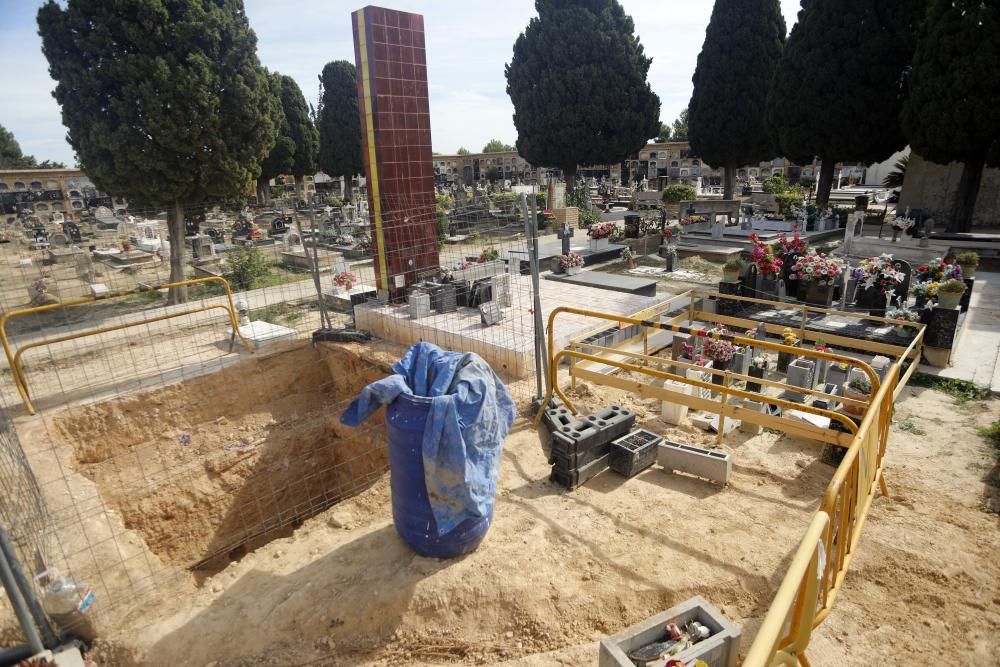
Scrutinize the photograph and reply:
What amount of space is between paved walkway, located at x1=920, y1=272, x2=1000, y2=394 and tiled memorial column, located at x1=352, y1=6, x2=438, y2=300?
8.30m

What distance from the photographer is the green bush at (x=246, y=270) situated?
14.3 m

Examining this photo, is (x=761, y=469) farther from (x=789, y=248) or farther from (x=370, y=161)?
Result: (x=370, y=161)

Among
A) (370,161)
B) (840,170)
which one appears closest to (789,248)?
(370,161)

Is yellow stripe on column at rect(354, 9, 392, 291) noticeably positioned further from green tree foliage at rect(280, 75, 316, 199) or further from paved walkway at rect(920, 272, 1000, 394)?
green tree foliage at rect(280, 75, 316, 199)

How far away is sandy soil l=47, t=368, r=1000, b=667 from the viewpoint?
345 cm

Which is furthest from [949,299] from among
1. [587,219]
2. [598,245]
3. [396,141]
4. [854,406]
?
[587,219]

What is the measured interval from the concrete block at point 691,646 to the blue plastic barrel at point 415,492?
1334mm

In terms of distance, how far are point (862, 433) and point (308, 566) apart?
4.02 m

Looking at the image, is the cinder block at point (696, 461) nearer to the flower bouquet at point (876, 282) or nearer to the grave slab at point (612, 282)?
the flower bouquet at point (876, 282)

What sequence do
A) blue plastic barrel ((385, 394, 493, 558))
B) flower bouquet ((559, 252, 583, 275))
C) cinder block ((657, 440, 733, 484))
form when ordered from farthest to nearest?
flower bouquet ((559, 252, 583, 275))
cinder block ((657, 440, 733, 484))
blue plastic barrel ((385, 394, 493, 558))

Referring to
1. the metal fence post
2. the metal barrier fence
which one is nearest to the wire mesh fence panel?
the metal fence post

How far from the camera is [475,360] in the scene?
410cm

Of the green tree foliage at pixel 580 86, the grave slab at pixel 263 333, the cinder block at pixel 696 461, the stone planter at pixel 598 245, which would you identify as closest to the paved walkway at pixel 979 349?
the cinder block at pixel 696 461

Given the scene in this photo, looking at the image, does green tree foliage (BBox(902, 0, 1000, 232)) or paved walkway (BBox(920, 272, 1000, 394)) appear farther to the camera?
green tree foliage (BBox(902, 0, 1000, 232))
